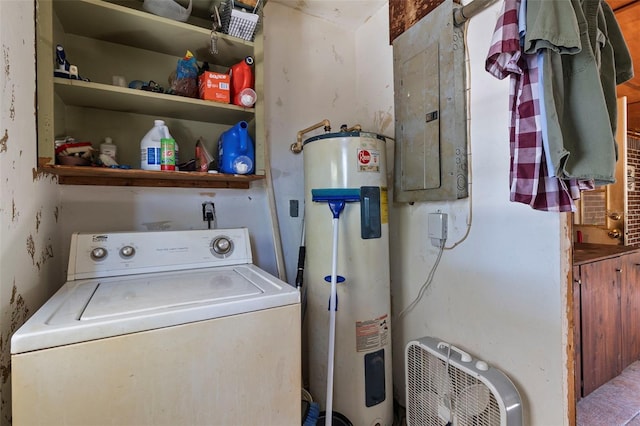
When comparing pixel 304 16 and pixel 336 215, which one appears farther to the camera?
pixel 304 16

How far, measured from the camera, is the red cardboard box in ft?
4.34

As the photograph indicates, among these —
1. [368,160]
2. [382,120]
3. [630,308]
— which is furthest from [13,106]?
[630,308]

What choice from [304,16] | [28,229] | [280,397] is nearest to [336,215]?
[280,397]

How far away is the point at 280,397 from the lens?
2.78 feet

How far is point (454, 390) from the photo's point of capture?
1150 mm

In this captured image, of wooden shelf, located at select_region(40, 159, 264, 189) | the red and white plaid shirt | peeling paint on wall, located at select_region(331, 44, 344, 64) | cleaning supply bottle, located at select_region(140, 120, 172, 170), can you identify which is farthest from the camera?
peeling paint on wall, located at select_region(331, 44, 344, 64)

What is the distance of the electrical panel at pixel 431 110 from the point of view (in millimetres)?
1262

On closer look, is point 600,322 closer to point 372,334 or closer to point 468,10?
point 372,334

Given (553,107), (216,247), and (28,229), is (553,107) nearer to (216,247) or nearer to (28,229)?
(216,247)

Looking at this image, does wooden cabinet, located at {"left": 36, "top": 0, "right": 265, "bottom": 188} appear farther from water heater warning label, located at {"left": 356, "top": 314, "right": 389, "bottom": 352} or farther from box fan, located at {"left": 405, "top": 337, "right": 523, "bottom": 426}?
box fan, located at {"left": 405, "top": 337, "right": 523, "bottom": 426}

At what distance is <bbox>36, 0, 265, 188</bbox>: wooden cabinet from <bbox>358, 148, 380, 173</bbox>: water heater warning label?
456mm

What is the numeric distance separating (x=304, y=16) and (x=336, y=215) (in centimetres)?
136

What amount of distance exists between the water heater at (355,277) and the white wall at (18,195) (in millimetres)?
994

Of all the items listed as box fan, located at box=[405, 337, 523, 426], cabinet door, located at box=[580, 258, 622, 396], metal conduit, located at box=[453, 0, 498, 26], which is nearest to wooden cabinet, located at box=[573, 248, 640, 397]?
cabinet door, located at box=[580, 258, 622, 396]
